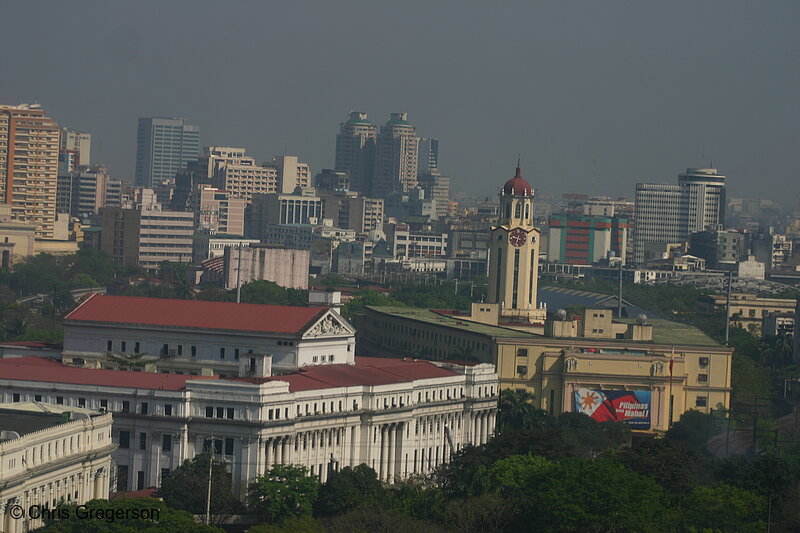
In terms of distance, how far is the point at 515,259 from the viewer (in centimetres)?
16562

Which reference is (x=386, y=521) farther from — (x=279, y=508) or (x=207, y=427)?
(x=207, y=427)

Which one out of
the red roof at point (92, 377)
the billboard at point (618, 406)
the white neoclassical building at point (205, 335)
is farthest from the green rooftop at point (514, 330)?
the red roof at point (92, 377)

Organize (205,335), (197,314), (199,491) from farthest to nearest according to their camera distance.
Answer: (197,314) → (205,335) → (199,491)

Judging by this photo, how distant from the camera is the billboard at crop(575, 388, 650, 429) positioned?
129875mm

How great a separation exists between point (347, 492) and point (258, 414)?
9594 mm

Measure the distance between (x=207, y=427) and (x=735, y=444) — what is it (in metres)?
34.1

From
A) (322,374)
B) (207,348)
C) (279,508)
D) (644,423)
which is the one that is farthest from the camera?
(644,423)

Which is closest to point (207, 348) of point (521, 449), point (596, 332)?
point (521, 449)

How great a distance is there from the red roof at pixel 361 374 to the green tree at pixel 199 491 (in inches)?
434

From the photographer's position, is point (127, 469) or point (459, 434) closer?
point (127, 469)

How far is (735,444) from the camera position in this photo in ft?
395

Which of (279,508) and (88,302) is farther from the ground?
(88,302)

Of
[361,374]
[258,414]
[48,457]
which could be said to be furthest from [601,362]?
[48,457]

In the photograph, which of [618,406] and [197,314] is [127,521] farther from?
[618,406]
